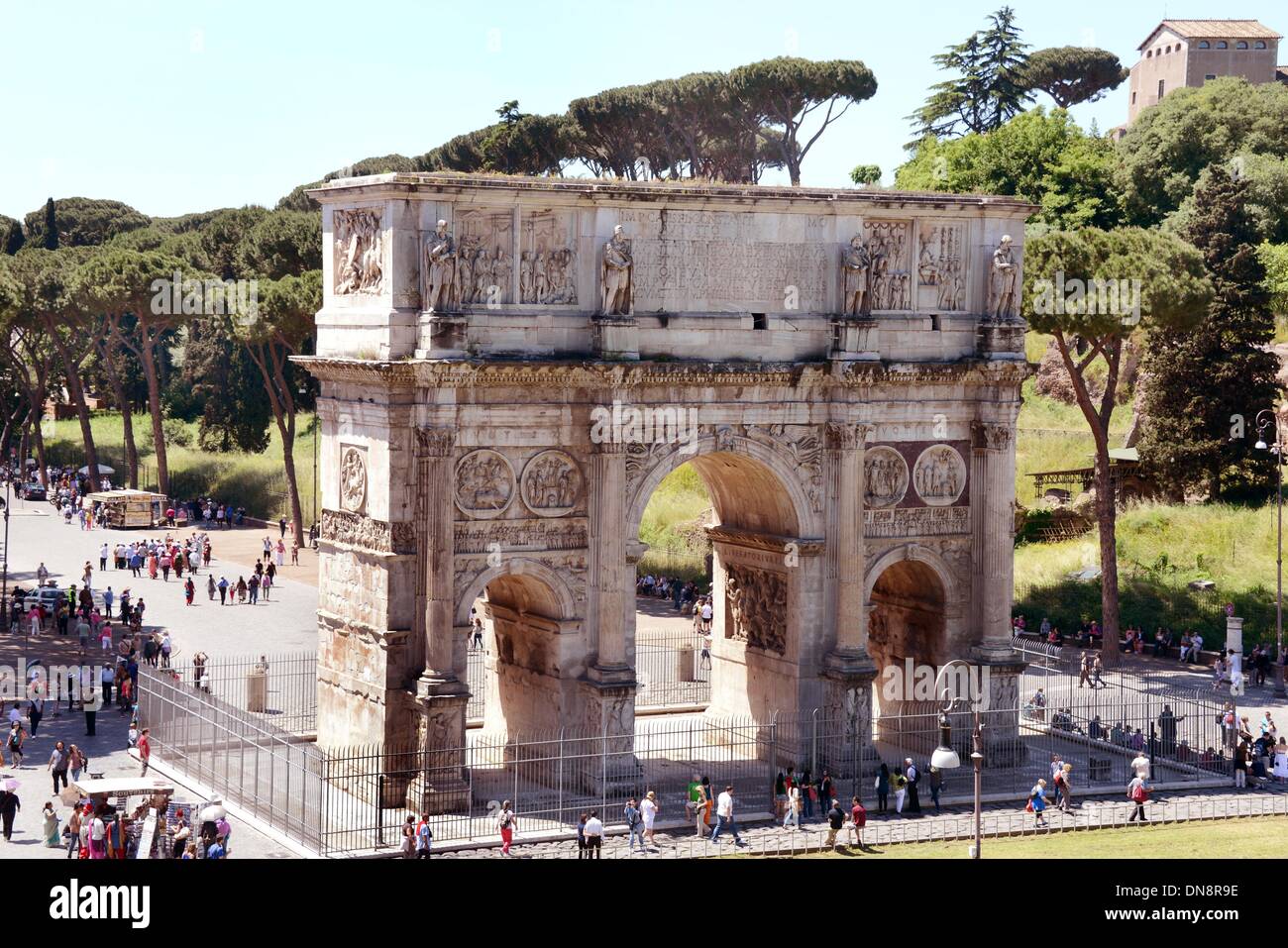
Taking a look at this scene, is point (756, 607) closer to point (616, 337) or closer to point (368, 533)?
point (616, 337)

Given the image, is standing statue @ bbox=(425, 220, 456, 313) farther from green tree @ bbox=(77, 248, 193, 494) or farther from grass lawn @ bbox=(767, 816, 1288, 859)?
green tree @ bbox=(77, 248, 193, 494)

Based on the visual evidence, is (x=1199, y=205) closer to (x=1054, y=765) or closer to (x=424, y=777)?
(x=1054, y=765)

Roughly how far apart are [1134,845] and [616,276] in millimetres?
14025

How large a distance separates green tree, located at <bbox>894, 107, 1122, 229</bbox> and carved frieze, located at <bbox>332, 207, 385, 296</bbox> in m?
49.1

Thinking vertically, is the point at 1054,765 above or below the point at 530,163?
below

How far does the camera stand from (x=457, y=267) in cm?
3519

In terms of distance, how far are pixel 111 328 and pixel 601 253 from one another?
166 ft

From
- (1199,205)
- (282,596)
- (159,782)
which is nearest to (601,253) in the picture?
(159,782)

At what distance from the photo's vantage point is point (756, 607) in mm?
40719

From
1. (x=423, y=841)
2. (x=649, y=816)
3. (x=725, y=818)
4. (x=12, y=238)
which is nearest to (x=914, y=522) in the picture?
(x=725, y=818)

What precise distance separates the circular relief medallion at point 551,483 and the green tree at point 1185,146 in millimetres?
50842

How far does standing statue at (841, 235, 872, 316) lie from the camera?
126 ft

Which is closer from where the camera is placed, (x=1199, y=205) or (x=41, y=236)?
(x=1199, y=205)

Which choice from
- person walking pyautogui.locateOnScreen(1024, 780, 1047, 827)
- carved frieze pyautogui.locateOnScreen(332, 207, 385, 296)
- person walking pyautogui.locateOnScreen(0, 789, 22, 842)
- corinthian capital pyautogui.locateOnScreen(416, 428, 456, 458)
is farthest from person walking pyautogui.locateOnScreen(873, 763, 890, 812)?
person walking pyautogui.locateOnScreen(0, 789, 22, 842)
